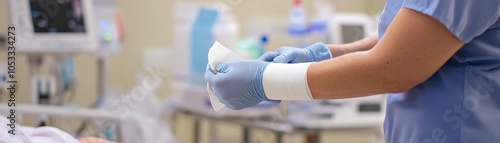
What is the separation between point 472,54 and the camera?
1062 mm

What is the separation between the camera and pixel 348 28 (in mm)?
2941

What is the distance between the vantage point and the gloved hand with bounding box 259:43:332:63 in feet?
3.96

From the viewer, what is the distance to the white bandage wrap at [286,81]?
3.46 feet

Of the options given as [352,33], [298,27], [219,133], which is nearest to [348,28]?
[352,33]

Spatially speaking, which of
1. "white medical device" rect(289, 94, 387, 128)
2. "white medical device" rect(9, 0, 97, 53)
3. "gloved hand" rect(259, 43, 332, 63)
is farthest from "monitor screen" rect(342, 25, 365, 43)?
"gloved hand" rect(259, 43, 332, 63)

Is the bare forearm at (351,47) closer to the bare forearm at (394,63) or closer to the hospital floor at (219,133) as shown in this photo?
the bare forearm at (394,63)

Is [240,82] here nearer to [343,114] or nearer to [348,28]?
[343,114]

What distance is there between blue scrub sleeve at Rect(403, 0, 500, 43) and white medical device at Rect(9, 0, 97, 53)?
4.99 ft

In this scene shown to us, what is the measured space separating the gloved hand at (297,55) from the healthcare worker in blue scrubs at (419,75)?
2 centimetres

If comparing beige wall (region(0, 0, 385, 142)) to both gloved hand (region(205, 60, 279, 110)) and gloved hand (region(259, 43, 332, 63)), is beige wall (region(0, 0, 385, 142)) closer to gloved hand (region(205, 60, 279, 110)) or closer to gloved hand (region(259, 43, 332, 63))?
gloved hand (region(259, 43, 332, 63))

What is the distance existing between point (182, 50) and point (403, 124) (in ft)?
6.32

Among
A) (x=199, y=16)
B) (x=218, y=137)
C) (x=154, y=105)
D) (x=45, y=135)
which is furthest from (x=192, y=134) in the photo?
(x=45, y=135)

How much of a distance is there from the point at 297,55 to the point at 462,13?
371mm

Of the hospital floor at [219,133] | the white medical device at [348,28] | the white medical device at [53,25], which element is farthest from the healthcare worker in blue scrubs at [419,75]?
the hospital floor at [219,133]
